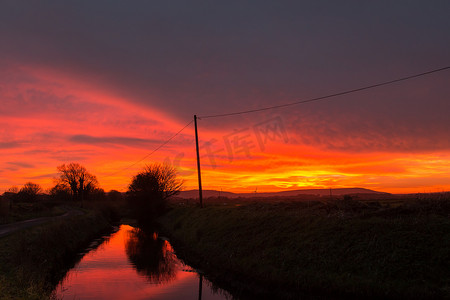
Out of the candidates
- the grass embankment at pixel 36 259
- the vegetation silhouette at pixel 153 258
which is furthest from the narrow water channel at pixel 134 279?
the grass embankment at pixel 36 259

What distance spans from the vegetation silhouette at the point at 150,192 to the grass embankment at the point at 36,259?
28351 millimetres

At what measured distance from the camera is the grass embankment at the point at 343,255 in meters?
12.8

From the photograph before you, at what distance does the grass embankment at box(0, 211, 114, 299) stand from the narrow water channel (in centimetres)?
121

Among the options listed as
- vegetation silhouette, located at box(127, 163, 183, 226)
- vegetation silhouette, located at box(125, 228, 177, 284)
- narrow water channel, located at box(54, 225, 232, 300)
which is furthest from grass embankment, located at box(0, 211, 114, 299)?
vegetation silhouette, located at box(127, 163, 183, 226)

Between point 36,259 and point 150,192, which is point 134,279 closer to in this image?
point 36,259

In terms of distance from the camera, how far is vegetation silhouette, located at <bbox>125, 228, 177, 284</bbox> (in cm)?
2067

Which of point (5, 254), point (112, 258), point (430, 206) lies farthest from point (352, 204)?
point (5, 254)

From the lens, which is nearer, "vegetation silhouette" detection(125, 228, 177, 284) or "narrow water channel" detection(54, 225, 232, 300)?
"narrow water channel" detection(54, 225, 232, 300)

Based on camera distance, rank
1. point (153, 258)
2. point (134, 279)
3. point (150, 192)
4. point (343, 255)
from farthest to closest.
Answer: point (150, 192) < point (153, 258) < point (134, 279) < point (343, 255)

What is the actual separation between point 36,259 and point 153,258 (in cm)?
909

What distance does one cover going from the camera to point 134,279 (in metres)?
19.7

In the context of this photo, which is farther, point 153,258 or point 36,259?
point 153,258

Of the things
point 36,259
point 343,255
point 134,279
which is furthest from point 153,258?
point 343,255

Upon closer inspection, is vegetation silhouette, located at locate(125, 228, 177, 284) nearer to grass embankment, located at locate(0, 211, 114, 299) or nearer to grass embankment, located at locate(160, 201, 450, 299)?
grass embankment, located at locate(160, 201, 450, 299)
